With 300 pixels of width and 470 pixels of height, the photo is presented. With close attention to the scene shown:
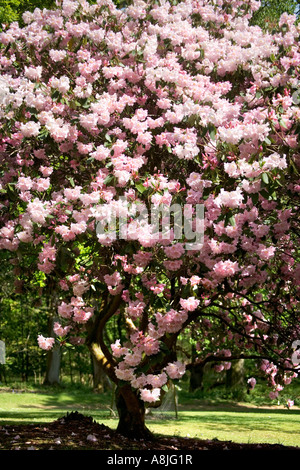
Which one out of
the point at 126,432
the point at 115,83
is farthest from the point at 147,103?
the point at 126,432

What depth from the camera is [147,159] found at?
6.17m

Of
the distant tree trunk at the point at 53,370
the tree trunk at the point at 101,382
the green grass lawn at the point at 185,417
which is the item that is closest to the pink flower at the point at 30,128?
the green grass lawn at the point at 185,417

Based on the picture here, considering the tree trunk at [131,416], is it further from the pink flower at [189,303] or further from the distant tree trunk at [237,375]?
the distant tree trunk at [237,375]

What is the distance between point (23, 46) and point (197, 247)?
11.7ft

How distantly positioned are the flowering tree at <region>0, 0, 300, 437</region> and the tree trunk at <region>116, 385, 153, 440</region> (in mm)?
22

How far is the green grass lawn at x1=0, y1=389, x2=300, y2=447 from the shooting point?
435 inches

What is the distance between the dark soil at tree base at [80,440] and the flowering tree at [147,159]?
17.7 inches

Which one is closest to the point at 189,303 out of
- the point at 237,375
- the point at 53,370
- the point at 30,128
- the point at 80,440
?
the point at 30,128

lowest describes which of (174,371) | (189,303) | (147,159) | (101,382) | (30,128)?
(101,382)

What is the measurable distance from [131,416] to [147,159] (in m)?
3.51

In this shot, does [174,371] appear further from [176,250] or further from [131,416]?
[131,416]

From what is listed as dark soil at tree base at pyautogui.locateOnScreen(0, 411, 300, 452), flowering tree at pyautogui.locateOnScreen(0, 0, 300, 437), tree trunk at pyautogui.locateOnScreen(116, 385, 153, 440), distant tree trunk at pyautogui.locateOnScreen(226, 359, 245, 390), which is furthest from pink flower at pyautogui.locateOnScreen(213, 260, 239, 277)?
distant tree trunk at pyautogui.locateOnScreen(226, 359, 245, 390)

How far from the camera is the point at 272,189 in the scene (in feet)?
15.6

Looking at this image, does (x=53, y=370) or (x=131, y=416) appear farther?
(x=53, y=370)
